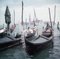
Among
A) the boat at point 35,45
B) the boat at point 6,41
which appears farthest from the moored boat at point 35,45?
the boat at point 6,41

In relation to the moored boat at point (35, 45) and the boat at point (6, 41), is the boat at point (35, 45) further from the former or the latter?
the boat at point (6, 41)

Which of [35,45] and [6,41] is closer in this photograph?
[35,45]

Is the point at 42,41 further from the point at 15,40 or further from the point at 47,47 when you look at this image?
the point at 15,40

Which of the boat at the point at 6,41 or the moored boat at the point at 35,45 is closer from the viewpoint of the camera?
the moored boat at the point at 35,45

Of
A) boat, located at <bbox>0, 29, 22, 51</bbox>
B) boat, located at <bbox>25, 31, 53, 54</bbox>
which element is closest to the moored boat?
boat, located at <bbox>25, 31, 53, 54</bbox>

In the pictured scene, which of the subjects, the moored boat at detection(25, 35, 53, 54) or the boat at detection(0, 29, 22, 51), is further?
the boat at detection(0, 29, 22, 51)

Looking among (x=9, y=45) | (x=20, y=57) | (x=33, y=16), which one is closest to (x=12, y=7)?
(x=33, y=16)

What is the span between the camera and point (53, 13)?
190 inches

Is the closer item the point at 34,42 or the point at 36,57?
the point at 36,57

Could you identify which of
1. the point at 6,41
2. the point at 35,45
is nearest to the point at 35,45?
the point at 35,45

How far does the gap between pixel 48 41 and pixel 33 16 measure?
0.87m

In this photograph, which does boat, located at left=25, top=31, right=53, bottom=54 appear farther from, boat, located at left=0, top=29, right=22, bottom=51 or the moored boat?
boat, located at left=0, top=29, right=22, bottom=51

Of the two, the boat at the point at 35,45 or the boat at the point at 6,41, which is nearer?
the boat at the point at 35,45

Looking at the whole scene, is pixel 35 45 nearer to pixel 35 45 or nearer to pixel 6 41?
pixel 35 45
